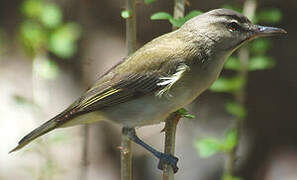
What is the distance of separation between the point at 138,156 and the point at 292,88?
161 centimetres

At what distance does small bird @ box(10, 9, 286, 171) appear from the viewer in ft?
12.0

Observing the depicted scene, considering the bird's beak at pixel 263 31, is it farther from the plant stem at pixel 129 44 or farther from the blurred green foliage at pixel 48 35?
the blurred green foliage at pixel 48 35

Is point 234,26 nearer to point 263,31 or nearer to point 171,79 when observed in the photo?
point 263,31

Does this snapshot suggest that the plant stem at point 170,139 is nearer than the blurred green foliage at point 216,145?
Yes

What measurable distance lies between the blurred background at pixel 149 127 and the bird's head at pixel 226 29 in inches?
60.9

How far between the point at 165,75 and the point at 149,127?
2.41 m

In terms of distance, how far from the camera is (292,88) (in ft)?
19.3

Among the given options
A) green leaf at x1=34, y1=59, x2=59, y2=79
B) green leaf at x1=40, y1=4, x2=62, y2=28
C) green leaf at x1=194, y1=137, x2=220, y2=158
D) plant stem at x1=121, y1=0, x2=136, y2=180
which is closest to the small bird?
plant stem at x1=121, y1=0, x2=136, y2=180

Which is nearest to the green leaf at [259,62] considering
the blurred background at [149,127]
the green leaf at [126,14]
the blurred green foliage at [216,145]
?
the blurred green foliage at [216,145]

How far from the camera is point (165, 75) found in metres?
3.69

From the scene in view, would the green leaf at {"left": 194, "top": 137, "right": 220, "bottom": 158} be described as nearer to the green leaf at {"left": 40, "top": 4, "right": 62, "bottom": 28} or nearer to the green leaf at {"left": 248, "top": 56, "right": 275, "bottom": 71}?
the green leaf at {"left": 248, "top": 56, "right": 275, "bottom": 71}

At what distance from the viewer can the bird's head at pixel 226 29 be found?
148 inches

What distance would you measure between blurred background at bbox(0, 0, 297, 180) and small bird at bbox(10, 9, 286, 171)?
132 centimetres

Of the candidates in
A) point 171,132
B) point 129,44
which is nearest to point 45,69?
point 129,44
